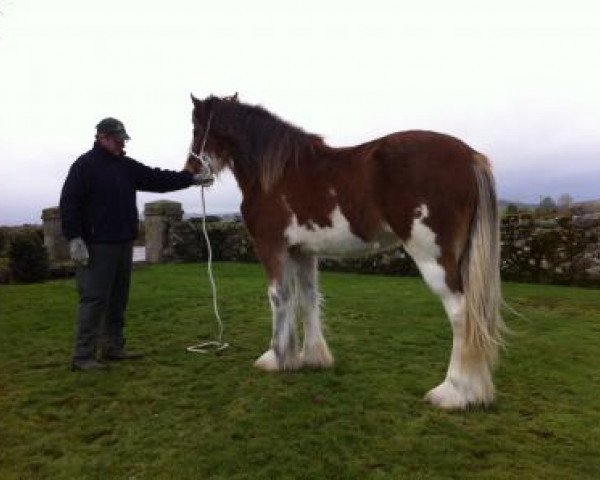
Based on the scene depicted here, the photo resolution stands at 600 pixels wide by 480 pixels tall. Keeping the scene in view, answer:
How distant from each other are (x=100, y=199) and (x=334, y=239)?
2000 mm

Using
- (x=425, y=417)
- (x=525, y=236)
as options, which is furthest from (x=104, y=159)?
(x=525, y=236)

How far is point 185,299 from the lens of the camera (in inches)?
322

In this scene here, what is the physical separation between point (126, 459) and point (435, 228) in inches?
84.9

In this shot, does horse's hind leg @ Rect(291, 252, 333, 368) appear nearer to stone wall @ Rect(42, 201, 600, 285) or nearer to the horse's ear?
the horse's ear

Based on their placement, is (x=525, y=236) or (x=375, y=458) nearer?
(x=375, y=458)

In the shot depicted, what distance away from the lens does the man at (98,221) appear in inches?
194

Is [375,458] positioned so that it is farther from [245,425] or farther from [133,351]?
[133,351]

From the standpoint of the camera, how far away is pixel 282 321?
4.70m

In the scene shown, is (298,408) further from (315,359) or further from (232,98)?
(232,98)

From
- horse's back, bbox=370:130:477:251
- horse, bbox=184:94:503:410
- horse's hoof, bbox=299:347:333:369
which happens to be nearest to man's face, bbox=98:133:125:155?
horse, bbox=184:94:503:410

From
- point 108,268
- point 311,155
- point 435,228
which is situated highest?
point 311,155

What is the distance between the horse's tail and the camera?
A: 12.3 ft

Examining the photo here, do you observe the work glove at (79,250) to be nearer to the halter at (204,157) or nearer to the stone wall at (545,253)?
the halter at (204,157)

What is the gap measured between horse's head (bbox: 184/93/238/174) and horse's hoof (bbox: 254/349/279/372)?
4.93 ft
